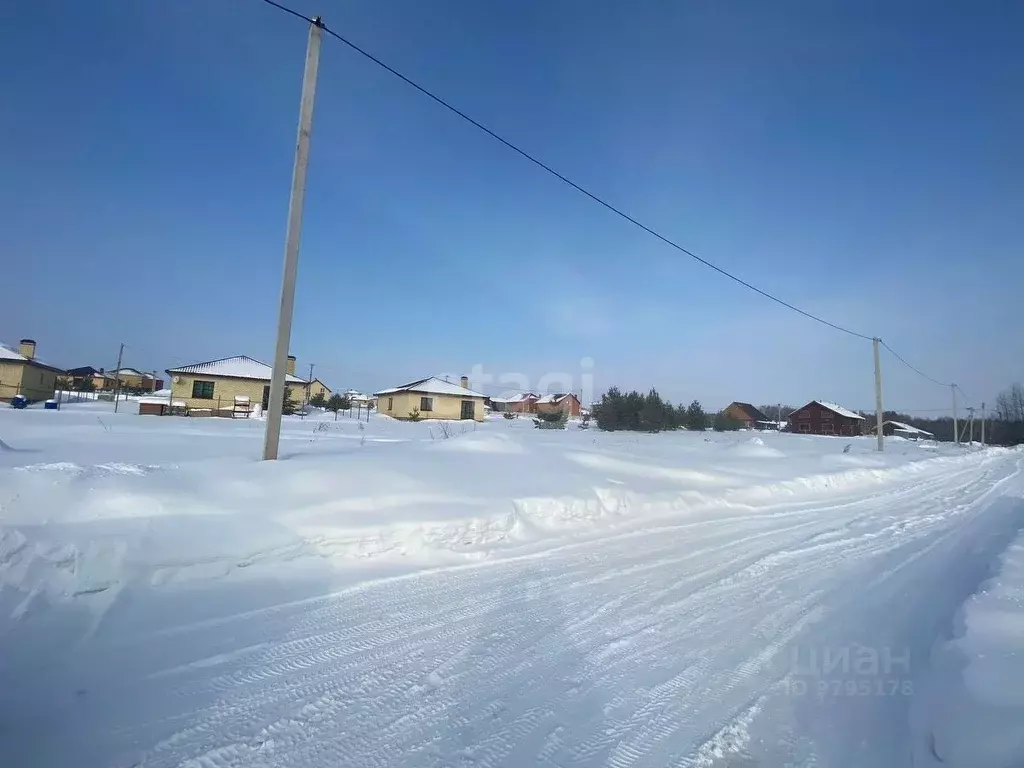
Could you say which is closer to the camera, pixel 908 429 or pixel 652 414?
pixel 652 414

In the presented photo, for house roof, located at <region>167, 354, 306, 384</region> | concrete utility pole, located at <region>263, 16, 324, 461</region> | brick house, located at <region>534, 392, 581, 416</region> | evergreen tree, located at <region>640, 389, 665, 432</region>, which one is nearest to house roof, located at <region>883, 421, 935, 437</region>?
brick house, located at <region>534, 392, 581, 416</region>

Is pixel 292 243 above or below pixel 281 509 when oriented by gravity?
above

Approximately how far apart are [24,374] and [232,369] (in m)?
11.7

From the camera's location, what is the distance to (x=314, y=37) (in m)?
6.71

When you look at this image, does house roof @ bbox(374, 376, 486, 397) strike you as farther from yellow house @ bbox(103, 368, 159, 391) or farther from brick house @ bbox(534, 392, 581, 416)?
yellow house @ bbox(103, 368, 159, 391)

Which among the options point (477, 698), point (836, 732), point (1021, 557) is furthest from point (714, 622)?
point (1021, 557)

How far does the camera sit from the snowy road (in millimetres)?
2156

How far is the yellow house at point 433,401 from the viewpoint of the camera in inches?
1542

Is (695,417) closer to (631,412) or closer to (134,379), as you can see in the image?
(631,412)

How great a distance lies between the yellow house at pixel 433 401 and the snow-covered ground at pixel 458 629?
32296 millimetres

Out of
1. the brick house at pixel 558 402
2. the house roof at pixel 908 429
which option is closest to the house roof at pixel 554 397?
the brick house at pixel 558 402

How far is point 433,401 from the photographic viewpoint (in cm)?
3953

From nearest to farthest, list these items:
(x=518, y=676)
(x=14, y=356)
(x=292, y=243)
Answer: (x=518, y=676), (x=292, y=243), (x=14, y=356)
